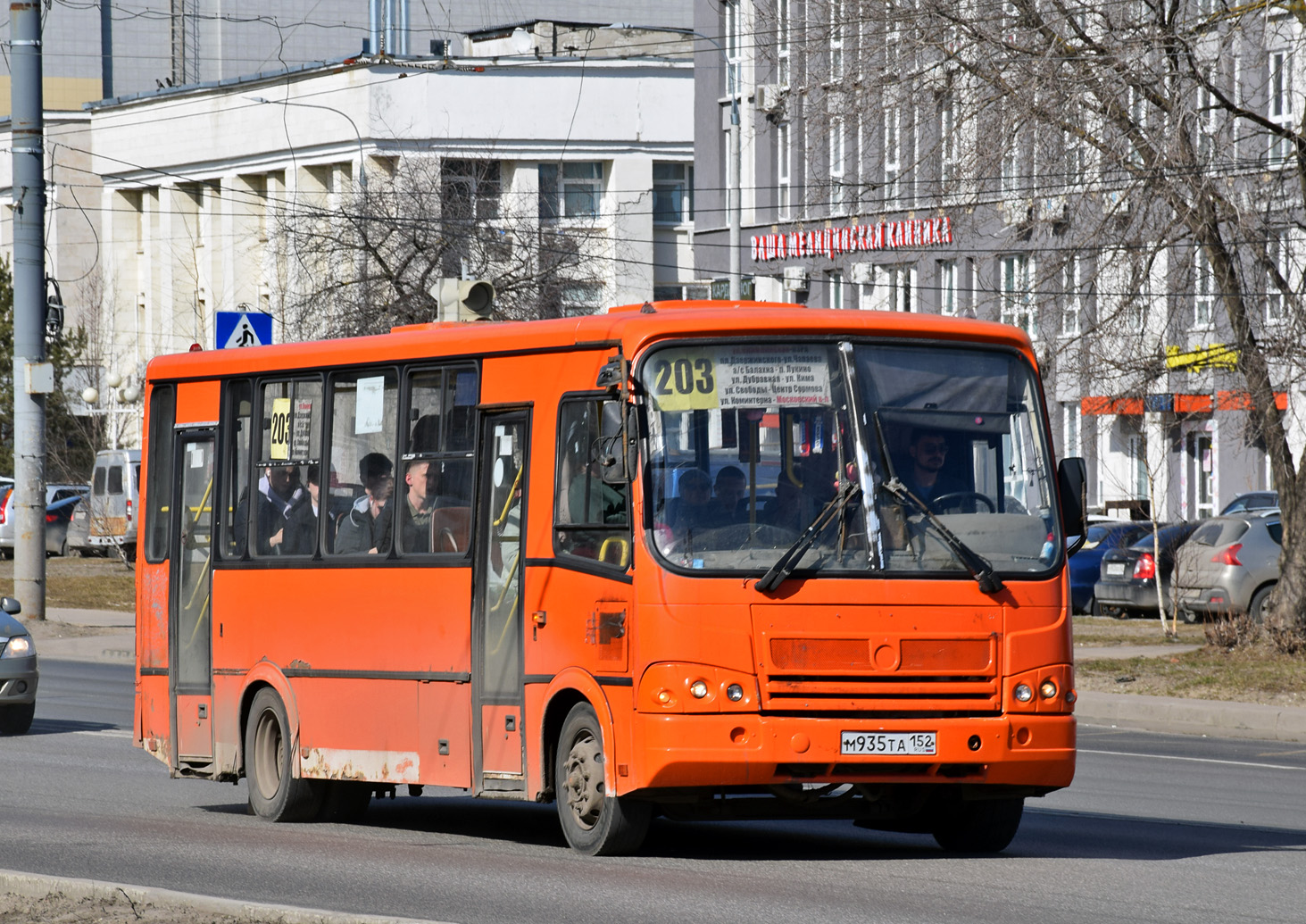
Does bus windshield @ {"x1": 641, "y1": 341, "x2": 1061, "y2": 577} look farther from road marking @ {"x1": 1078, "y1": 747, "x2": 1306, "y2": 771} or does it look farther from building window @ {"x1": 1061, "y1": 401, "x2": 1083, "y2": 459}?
building window @ {"x1": 1061, "y1": 401, "x2": 1083, "y2": 459}

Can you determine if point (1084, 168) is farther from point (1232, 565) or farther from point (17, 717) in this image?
point (17, 717)

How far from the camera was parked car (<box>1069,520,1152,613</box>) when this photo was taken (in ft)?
105

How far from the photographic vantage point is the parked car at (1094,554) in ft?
105

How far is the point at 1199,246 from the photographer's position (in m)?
21.6

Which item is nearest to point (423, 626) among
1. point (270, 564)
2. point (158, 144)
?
point (270, 564)

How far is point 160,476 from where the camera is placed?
13320 mm

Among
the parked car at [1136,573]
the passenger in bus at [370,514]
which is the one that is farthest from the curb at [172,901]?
the parked car at [1136,573]

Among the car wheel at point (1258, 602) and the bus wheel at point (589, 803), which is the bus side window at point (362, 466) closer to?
the bus wheel at point (589, 803)

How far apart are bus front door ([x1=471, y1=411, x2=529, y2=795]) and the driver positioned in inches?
75.2

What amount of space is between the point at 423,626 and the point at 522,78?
54.1 m

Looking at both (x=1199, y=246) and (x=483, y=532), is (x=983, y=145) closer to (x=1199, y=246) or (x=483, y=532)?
(x=1199, y=246)

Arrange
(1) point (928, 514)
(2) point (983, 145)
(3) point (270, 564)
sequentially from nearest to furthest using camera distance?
(1) point (928, 514) → (3) point (270, 564) → (2) point (983, 145)

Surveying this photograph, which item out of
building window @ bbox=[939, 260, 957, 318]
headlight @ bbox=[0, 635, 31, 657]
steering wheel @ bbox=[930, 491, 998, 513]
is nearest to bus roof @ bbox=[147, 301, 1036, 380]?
steering wheel @ bbox=[930, 491, 998, 513]

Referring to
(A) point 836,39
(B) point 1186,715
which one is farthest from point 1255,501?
(B) point 1186,715
